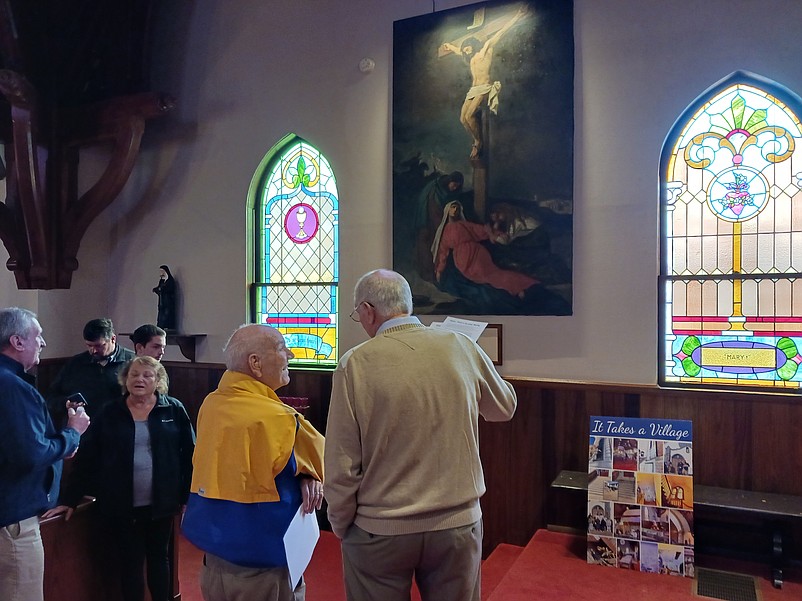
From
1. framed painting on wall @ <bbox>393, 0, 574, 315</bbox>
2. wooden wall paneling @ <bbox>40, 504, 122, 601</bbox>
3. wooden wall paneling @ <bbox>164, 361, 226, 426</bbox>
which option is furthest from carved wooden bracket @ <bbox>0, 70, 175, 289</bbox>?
wooden wall paneling @ <bbox>40, 504, 122, 601</bbox>

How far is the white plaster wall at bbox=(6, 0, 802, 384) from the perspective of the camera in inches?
135

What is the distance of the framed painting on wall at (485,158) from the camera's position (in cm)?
365

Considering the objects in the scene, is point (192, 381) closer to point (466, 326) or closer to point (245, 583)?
point (466, 326)

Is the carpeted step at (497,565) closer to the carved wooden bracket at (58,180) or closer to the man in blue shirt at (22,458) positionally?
the man in blue shirt at (22,458)

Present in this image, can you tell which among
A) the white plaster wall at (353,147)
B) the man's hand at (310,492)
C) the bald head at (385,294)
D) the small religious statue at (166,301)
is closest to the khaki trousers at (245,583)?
the man's hand at (310,492)

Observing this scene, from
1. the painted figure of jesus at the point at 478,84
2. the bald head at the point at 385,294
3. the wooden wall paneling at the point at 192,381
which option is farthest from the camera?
the wooden wall paneling at the point at 192,381

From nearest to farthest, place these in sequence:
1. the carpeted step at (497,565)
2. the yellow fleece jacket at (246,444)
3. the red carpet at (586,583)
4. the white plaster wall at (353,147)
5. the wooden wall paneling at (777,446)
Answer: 1. the yellow fleece jacket at (246,444)
2. the red carpet at (586,583)
3. the wooden wall paneling at (777,446)
4. the carpeted step at (497,565)
5. the white plaster wall at (353,147)

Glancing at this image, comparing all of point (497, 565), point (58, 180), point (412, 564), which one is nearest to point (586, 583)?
point (497, 565)

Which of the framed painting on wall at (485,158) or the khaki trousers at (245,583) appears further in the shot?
the framed painting on wall at (485,158)

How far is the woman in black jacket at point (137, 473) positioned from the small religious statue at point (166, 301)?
7.25 feet

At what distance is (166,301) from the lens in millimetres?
4754

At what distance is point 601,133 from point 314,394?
2.48 meters

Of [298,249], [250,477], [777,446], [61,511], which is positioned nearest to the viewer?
[250,477]

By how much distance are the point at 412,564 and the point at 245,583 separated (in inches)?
17.6
